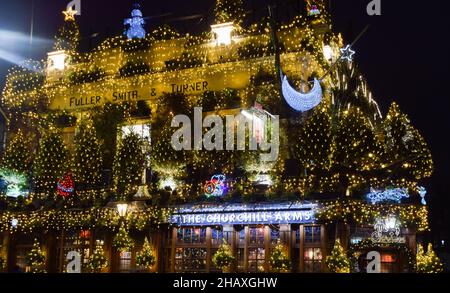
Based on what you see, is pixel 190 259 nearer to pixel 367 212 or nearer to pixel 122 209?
pixel 122 209

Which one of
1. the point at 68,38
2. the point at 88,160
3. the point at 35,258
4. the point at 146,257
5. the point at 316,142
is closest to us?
the point at 316,142

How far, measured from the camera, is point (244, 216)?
76.2ft

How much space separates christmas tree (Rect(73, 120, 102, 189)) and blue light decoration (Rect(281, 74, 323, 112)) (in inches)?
389

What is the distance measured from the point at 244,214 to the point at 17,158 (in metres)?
13.1

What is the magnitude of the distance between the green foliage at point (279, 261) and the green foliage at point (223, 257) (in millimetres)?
1779

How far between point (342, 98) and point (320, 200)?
19.0 feet

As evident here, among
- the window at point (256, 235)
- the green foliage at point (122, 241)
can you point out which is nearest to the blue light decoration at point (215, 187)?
the window at point (256, 235)

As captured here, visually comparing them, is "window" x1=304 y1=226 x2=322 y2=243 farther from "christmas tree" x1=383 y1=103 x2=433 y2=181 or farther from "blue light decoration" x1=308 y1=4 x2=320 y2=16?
"blue light decoration" x1=308 y1=4 x2=320 y2=16

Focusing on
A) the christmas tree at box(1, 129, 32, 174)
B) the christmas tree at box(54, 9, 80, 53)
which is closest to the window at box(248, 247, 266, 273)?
the christmas tree at box(1, 129, 32, 174)

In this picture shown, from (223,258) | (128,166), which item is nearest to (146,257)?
(223,258)

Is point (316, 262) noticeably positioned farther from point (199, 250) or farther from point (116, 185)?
point (116, 185)

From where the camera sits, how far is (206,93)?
27.5 meters

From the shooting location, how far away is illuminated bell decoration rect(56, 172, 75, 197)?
2703 centimetres
